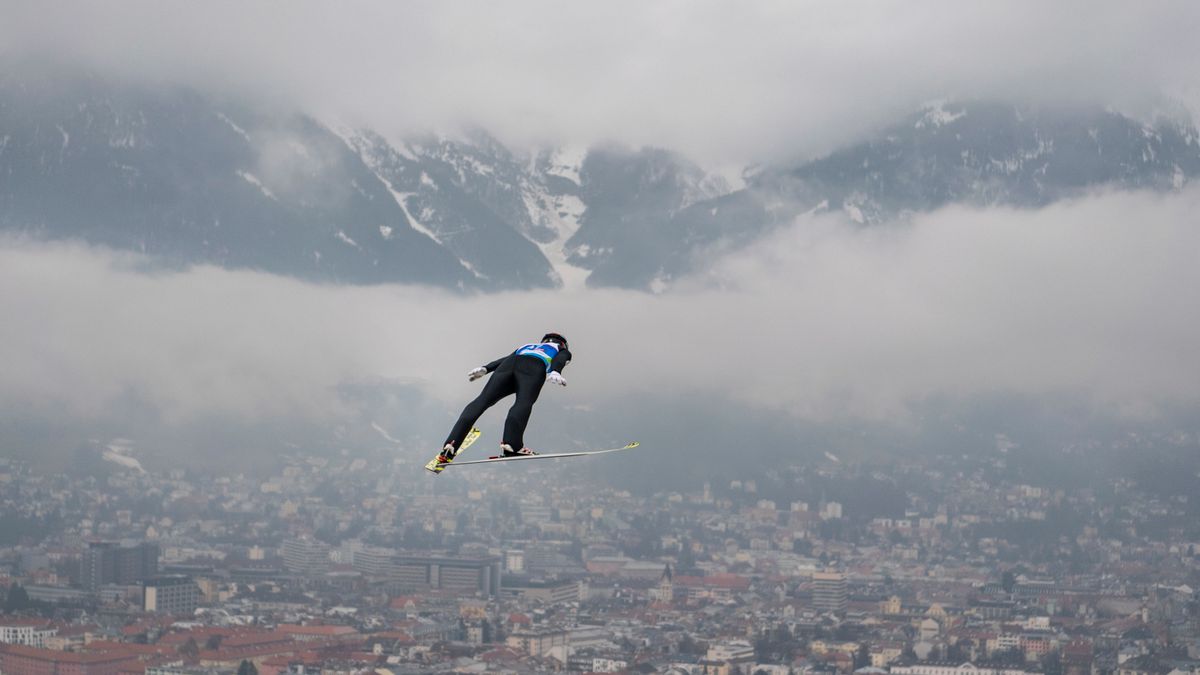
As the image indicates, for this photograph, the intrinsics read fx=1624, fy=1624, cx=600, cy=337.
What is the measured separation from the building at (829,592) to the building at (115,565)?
1023 inches

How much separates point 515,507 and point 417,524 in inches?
215

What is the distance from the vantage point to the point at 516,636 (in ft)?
179

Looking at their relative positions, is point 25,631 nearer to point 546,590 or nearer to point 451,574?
point 451,574

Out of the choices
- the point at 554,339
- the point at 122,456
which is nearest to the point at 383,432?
the point at 122,456

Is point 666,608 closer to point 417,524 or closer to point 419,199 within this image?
point 417,524

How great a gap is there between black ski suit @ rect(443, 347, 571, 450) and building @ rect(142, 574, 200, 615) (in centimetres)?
4649

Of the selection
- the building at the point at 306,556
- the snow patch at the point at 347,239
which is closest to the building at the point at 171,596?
the building at the point at 306,556

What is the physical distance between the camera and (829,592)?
6506 cm

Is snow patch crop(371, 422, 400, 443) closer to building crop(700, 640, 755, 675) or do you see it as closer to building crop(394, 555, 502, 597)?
building crop(394, 555, 502, 597)

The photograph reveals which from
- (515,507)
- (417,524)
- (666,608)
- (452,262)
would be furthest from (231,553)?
(452,262)

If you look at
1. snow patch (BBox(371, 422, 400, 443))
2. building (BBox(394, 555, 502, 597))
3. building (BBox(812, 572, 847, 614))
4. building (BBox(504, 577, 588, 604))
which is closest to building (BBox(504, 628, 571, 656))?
building (BBox(504, 577, 588, 604))

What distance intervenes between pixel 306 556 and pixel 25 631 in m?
20.4

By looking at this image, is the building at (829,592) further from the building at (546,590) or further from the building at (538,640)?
the building at (538,640)

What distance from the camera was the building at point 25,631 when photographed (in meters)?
50.8
